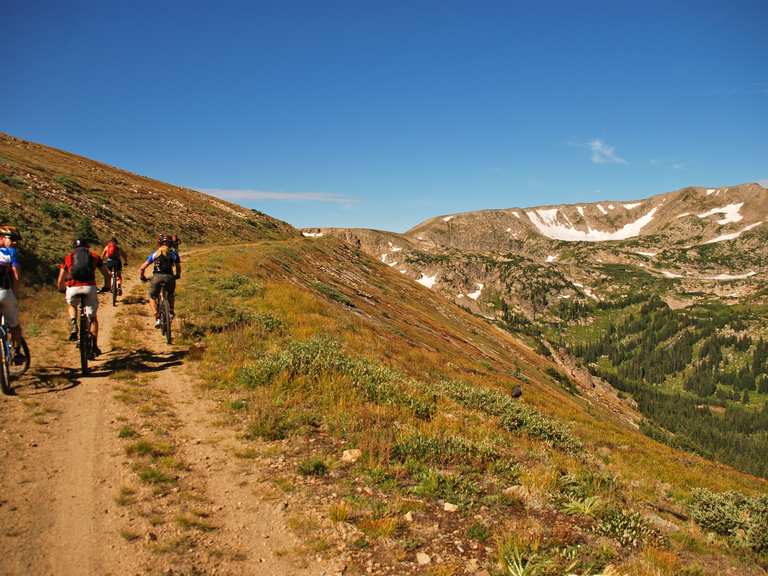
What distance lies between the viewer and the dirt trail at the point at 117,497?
5148 millimetres

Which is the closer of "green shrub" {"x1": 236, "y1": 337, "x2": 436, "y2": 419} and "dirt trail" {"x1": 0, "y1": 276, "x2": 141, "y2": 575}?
"dirt trail" {"x1": 0, "y1": 276, "x2": 141, "y2": 575}

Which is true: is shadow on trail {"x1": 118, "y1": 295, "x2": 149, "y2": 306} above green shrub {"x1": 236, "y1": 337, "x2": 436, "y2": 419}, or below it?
above

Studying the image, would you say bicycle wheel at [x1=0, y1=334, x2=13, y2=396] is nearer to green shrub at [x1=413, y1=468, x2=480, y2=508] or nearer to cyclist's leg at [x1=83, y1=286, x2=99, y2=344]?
cyclist's leg at [x1=83, y1=286, x2=99, y2=344]

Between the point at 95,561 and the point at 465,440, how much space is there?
6.40 m

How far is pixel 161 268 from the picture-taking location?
47.0ft

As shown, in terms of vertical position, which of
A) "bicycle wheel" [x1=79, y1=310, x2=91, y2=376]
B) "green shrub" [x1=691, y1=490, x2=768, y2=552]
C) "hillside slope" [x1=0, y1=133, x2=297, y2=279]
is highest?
"hillside slope" [x1=0, y1=133, x2=297, y2=279]

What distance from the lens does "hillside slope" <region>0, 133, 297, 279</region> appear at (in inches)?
1009

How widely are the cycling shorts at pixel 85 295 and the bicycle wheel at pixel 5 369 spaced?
6.47ft

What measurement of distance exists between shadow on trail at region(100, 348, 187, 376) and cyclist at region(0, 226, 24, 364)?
1959 mm

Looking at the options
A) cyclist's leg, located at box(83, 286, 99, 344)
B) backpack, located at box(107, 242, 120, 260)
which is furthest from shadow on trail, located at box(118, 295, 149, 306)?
cyclist's leg, located at box(83, 286, 99, 344)

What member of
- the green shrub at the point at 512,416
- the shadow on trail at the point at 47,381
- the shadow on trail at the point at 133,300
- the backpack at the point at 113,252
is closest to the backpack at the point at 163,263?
the shadow on trail at the point at 47,381

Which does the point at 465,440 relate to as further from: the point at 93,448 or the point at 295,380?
the point at 93,448

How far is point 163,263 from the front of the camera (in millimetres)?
14344

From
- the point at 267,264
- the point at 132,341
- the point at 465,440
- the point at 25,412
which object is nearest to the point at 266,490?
the point at 465,440
